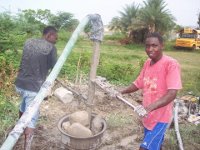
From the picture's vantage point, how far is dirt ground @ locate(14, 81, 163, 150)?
4.49m

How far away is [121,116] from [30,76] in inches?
104

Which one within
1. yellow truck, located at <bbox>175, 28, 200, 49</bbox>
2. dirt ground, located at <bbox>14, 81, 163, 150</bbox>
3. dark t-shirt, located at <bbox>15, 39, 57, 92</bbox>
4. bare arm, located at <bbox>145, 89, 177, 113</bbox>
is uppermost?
dark t-shirt, located at <bbox>15, 39, 57, 92</bbox>

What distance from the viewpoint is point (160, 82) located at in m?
2.86

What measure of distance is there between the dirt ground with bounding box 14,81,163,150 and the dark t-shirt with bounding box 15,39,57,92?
88 cm

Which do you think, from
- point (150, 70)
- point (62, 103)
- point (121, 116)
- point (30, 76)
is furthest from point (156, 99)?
point (62, 103)

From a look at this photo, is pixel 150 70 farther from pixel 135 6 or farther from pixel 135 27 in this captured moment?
pixel 135 6

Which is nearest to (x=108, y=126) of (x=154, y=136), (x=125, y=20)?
(x=154, y=136)

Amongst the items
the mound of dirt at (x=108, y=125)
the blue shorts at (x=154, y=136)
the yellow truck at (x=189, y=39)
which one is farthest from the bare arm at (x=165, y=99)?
the yellow truck at (x=189, y=39)

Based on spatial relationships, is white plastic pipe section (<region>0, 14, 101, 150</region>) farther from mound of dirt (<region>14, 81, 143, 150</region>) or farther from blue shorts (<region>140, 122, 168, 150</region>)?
mound of dirt (<region>14, 81, 143, 150</region>)

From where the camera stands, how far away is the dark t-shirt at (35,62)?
3695 mm

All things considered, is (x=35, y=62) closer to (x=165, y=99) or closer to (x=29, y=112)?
(x=165, y=99)

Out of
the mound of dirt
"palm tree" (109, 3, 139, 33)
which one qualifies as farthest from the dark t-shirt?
"palm tree" (109, 3, 139, 33)

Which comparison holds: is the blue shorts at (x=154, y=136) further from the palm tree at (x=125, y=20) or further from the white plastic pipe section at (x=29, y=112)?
the palm tree at (x=125, y=20)

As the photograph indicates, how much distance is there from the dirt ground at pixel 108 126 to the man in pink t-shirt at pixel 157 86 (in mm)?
1230
